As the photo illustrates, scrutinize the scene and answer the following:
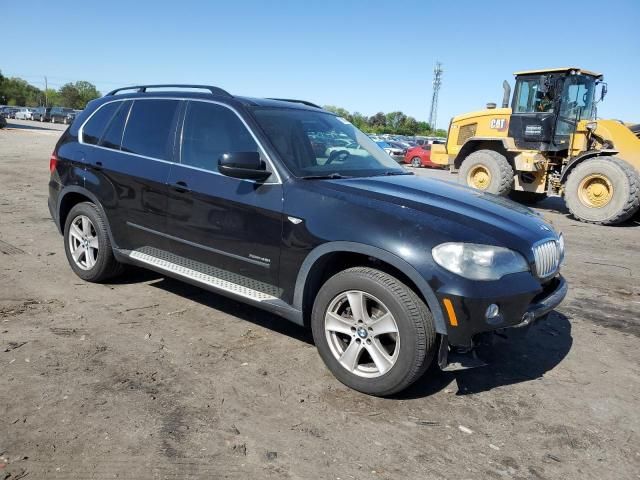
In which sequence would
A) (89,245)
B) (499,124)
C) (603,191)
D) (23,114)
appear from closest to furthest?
(89,245) → (603,191) → (499,124) → (23,114)

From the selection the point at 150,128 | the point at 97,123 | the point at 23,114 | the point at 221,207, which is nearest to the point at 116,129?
the point at 97,123

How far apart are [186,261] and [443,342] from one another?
7.08 ft

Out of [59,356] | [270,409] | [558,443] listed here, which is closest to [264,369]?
[270,409]

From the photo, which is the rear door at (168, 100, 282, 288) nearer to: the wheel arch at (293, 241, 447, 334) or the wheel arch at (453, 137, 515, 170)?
the wheel arch at (293, 241, 447, 334)

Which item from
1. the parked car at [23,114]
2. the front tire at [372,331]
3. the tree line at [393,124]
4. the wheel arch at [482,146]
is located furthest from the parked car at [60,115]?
the front tire at [372,331]

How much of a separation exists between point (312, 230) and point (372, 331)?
2.46 ft

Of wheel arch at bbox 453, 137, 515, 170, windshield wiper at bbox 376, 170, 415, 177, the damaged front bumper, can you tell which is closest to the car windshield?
windshield wiper at bbox 376, 170, 415, 177

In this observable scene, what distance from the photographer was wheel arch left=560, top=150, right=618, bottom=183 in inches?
424

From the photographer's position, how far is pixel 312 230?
3.40m

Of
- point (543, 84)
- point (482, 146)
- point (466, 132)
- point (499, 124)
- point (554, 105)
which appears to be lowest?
point (482, 146)

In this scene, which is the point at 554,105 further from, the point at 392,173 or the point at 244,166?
the point at 244,166

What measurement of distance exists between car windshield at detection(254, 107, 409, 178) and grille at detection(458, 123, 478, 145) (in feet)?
31.1

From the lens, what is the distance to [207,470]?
2.50 m

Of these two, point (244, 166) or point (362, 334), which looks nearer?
point (362, 334)
